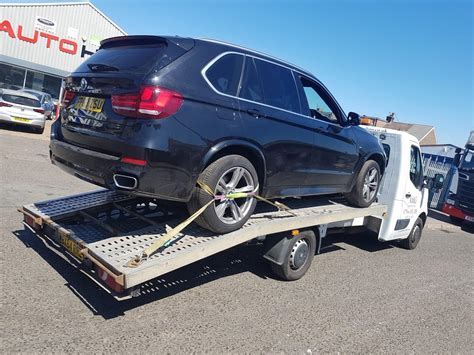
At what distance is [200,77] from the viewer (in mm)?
3688

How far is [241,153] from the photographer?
4.14m

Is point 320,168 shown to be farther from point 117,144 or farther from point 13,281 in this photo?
point 13,281

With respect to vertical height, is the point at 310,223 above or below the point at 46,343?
above

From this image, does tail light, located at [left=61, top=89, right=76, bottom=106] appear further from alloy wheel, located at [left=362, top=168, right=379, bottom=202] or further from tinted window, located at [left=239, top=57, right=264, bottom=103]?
alloy wheel, located at [left=362, top=168, right=379, bottom=202]

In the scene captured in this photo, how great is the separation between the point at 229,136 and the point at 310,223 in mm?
1767

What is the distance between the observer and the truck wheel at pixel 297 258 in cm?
493

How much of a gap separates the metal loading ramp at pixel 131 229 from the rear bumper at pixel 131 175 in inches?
20.8

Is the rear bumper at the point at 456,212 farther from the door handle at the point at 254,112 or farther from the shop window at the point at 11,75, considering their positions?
the shop window at the point at 11,75

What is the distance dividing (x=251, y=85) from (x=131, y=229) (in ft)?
6.39

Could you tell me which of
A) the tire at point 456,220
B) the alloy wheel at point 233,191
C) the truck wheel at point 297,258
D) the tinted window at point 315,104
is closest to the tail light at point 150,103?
the alloy wheel at point 233,191

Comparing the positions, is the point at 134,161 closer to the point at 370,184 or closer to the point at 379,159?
the point at 370,184

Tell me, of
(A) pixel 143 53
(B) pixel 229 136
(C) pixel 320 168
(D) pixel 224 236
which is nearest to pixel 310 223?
(C) pixel 320 168

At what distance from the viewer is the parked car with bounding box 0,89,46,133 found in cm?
1467

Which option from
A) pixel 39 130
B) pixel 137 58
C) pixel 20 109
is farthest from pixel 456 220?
pixel 20 109
